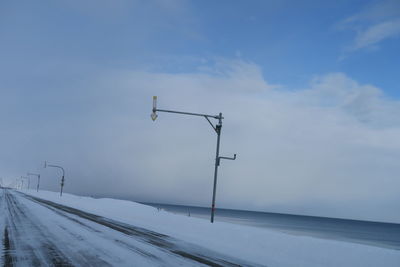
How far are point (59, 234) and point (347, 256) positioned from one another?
434 inches

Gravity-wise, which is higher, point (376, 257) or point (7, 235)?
point (376, 257)

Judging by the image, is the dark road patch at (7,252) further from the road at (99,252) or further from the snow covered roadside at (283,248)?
the snow covered roadside at (283,248)

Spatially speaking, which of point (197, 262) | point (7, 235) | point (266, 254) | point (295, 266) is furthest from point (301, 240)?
point (7, 235)

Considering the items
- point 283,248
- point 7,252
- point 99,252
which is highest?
point 283,248

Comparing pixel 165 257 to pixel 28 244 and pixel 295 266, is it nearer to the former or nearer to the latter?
pixel 295 266

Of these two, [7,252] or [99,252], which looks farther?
[99,252]

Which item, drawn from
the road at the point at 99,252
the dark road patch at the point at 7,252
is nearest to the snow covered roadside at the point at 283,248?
the road at the point at 99,252

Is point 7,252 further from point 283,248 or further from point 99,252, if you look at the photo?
point 283,248

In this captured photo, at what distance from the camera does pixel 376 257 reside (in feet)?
29.2

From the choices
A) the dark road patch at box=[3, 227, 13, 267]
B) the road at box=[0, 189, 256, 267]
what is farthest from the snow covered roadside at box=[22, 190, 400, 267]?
the dark road patch at box=[3, 227, 13, 267]

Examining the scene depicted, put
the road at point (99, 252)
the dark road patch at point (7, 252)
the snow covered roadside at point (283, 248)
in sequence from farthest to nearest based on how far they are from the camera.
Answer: the snow covered roadside at point (283, 248)
the road at point (99, 252)
the dark road patch at point (7, 252)

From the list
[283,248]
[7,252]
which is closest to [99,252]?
[7,252]

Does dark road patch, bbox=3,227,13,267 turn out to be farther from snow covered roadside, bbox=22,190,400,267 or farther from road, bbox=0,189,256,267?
snow covered roadside, bbox=22,190,400,267

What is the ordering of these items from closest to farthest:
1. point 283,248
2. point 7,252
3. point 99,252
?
point 7,252 → point 99,252 → point 283,248
